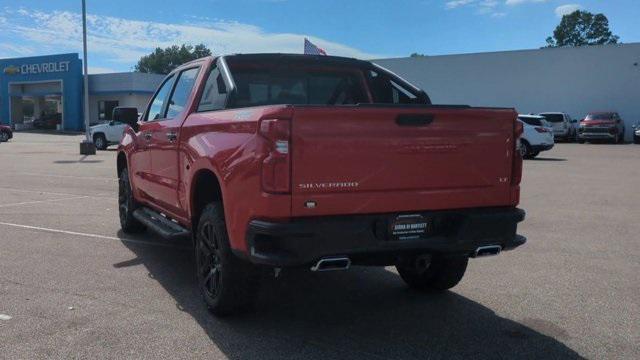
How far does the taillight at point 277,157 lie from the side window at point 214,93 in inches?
55.5

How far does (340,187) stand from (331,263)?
0.48 m

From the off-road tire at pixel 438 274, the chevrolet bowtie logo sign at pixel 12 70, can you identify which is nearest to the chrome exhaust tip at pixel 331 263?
the off-road tire at pixel 438 274

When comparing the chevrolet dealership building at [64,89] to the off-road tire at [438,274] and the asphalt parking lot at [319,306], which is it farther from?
the off-road tire at [438,274]

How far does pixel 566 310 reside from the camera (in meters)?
4.79

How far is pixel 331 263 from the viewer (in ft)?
12.4

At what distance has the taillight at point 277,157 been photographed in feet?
11.9

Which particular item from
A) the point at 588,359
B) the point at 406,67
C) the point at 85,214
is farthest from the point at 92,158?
the point at 406,67

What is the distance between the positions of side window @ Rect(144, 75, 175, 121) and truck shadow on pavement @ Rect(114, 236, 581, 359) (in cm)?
179

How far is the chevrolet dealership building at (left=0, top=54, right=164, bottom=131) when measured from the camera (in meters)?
53.9

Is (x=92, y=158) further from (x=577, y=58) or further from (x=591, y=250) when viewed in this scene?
(x=577, y=58)

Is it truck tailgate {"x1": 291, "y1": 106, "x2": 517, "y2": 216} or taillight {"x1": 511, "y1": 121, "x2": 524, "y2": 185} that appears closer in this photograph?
truck tailgate {"x1": 291, "y1": 106, "x2": 517, "y2": 216}

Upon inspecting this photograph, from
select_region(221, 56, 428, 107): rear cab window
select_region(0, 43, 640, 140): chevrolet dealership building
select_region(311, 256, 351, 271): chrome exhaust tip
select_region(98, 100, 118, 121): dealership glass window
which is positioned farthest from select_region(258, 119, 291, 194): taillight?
select_region(98, 100, 118, 121): dealership glass window

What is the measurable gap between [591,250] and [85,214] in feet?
23.2

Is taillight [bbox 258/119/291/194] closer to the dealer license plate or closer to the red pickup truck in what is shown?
the red pickup truck
